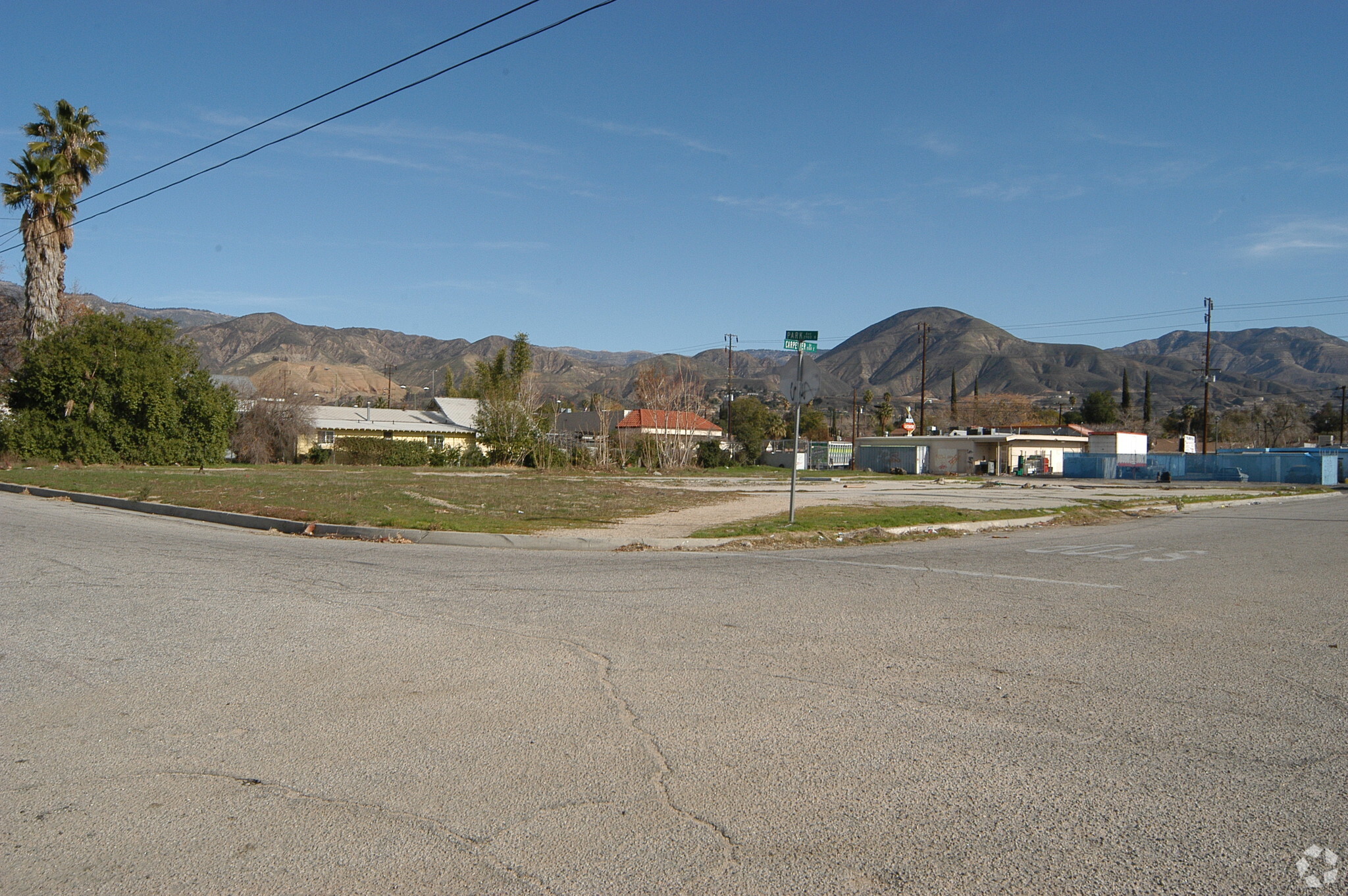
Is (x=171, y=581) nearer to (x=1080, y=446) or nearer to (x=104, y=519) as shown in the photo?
(x=104, y=519)

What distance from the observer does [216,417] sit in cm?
4188

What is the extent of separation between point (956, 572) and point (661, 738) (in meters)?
7.60

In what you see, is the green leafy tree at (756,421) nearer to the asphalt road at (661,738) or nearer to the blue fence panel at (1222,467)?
the blue fence panel at (1222,467)

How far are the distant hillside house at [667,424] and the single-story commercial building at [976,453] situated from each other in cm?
1472

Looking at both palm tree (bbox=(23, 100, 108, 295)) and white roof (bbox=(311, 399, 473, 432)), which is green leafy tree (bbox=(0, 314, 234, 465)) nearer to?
palm tree (bbox=(23, 100, 108, 295))

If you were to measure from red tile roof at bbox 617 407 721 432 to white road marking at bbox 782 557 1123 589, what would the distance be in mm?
43076

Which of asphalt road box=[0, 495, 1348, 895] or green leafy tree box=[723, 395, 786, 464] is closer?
asphalt road box=[0, 495, 1348, 895]

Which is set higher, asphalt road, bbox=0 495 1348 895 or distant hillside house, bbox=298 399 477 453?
distant hillside house, bbox=298 399 477 453

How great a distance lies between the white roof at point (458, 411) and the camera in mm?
73500

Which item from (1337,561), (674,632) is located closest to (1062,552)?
(1337,561)

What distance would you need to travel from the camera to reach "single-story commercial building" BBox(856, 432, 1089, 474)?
67812 millimetres

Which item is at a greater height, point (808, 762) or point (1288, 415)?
point (1288, 415)

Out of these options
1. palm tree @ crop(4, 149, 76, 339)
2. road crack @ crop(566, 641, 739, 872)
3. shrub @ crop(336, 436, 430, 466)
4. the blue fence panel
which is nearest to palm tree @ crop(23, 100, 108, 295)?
palm tree @ crop(4, 149, 76, 339)

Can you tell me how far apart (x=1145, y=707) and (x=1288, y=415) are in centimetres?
13394
